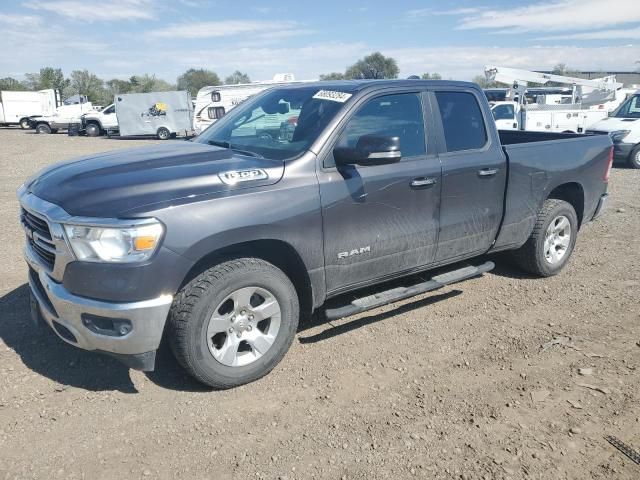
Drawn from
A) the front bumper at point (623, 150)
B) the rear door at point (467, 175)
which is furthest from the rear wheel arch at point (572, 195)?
the front bumper at point (623, 150)

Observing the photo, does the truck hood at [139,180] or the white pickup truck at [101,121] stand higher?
the white pickup truck at [101,121]

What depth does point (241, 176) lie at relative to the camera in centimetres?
334

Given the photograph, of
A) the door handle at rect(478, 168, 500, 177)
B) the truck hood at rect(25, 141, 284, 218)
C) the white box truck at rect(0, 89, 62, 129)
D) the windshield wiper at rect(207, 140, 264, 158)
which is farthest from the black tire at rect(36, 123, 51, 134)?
the door handle at rect(478, 168, 500, 177)

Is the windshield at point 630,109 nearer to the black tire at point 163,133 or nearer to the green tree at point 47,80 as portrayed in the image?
the black tire at point 163,133

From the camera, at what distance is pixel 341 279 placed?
3.88 metres

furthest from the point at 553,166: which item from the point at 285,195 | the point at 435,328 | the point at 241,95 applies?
the point at 241,95

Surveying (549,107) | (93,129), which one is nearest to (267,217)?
(549,107)

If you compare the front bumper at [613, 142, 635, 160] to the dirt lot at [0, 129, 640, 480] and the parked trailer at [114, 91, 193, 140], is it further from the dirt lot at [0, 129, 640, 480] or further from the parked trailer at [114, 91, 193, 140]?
the parked trailer at [114, 91, 193, 140]

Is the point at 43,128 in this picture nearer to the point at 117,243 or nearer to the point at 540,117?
the point at 540,117

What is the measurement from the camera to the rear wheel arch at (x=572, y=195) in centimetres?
554

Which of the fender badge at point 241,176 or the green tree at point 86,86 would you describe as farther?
the green tree at point 86,86

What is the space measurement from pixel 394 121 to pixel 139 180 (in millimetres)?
2017

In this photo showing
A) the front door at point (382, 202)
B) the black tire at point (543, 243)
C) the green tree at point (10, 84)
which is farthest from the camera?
the green tree at point (10, 84)

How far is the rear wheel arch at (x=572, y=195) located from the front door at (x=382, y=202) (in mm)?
1995
